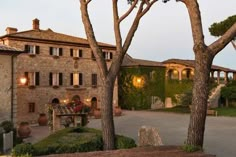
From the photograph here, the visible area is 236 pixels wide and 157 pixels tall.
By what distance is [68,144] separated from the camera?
898 centimetres

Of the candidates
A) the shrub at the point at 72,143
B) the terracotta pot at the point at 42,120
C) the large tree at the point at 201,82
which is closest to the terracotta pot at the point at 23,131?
the terracotta pot at the point at 42,120

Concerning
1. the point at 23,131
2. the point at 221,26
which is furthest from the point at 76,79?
the point at 221,26

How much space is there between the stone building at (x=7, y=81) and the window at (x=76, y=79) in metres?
13.8

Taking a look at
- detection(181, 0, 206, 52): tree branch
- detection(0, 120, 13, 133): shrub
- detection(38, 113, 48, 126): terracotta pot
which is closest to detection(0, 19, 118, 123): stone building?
detection(38, 113, 48, 126): terracotta pot

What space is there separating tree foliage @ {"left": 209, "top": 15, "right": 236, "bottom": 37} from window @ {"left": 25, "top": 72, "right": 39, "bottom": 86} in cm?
2115

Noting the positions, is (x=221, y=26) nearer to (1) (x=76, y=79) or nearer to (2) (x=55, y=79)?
(1) (x=76, y=79)

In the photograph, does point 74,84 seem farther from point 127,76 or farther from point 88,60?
point 127,76

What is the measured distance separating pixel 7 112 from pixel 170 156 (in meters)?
14.0

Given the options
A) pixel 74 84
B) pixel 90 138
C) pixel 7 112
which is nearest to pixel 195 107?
pixel 90 138

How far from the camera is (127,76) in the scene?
39.9 meters

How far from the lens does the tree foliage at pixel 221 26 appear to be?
3472cm

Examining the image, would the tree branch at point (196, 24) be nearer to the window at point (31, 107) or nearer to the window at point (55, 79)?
the window at point (31, 107)

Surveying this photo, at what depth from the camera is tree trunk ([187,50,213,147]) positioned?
7.79 meters

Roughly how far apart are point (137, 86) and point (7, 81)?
2303 cm
